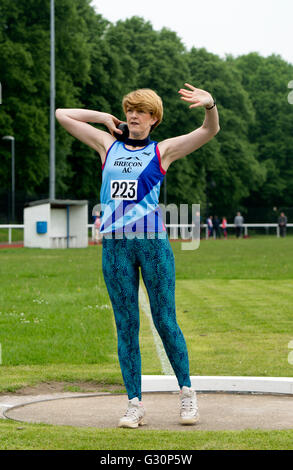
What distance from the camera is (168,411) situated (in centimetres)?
623

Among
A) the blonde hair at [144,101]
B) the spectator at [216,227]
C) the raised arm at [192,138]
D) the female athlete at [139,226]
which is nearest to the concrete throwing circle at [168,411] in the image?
the female athlete at [139,226]

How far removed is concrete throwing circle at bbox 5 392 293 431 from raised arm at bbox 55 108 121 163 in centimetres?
180

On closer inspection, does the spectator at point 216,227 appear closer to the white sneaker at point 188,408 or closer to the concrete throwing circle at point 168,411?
the concrete throwing circle at point 168,411

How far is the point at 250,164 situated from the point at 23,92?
26986mm

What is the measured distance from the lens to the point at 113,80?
56.7 meters

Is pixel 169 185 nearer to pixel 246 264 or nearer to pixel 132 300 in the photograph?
pixel 246 264

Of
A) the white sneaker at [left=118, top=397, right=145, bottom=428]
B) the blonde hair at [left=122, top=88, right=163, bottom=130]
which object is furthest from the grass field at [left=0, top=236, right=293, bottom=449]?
the blonde hair at [left=122, top=88, right=163, bottom=130]

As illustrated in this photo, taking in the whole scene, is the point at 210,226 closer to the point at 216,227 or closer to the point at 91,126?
the point at 216,227

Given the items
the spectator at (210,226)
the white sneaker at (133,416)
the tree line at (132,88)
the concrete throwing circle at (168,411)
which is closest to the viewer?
the white sneaker at (133,416)

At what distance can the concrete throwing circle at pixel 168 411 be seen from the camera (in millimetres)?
5621

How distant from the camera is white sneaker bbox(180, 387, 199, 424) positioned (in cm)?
562

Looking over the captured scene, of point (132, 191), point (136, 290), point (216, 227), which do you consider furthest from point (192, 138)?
point (216, 227)

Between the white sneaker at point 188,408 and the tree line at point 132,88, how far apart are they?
4087 cm
